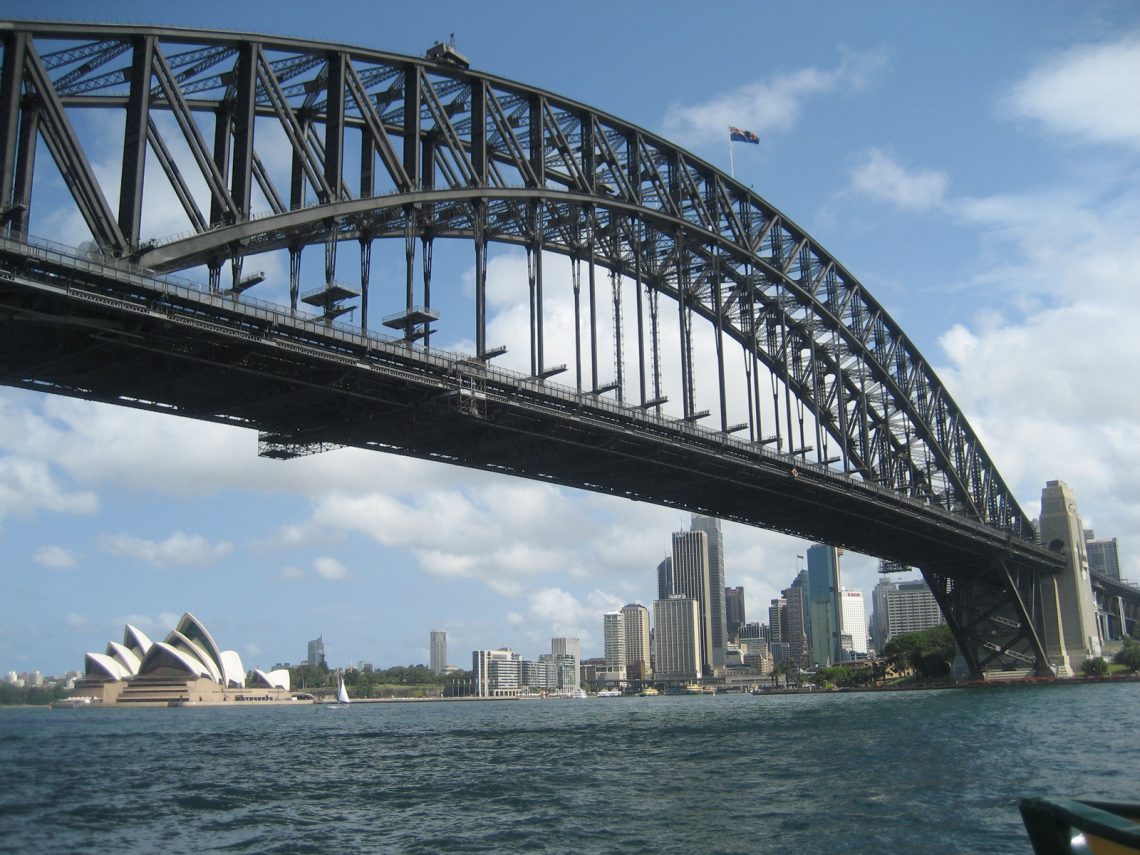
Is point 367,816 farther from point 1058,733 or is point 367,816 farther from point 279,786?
point 1058,733

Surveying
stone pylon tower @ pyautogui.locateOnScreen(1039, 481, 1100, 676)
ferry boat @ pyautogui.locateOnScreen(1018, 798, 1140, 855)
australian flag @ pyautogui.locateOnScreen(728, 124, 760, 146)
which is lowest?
ferry boat @ pyautogui.locateOnScreen(1018, 798, 1140, 855)

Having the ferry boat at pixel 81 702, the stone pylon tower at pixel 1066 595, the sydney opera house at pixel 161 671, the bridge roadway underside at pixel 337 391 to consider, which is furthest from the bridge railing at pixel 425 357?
the ferry boat at pixel 81 702

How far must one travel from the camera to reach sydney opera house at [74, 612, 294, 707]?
176625 mm

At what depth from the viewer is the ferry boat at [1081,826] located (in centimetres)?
1100

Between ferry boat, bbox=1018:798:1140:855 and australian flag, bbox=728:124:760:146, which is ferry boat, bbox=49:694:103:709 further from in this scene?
ferry boat, bbox=1018:798:1140:855

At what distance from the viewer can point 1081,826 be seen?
37.3ft

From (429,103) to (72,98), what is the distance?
17160 mm

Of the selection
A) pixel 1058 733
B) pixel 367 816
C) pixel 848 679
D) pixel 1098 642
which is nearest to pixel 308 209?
pixel 367 816

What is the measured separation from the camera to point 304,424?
173 ft

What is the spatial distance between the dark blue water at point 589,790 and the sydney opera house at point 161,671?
12564 cm

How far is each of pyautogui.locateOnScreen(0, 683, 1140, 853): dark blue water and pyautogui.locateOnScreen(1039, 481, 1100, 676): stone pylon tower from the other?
218 feet

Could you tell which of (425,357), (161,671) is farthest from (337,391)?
(161,671)

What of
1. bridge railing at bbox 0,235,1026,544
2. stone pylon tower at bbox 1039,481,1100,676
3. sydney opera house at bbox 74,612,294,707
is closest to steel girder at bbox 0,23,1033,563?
bridge railing at bbox 0,235,1026,544

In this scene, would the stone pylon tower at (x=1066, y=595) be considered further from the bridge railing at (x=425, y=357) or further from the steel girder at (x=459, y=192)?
the bridge railing at (x=425, y=357)
